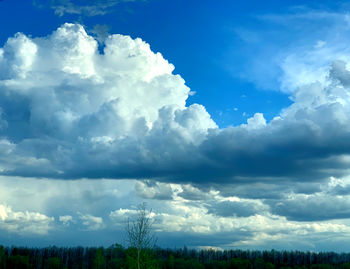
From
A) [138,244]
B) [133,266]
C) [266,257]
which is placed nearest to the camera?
[138,244]

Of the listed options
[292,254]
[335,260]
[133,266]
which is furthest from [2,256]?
[335,260]

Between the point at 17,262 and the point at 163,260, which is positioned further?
the point at 163,260

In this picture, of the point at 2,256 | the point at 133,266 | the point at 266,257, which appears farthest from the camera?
the point at 266,257

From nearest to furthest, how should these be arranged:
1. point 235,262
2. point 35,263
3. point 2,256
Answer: point 2,256
point 235,262
point 35,263

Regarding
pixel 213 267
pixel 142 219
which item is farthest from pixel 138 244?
pixel 213 267

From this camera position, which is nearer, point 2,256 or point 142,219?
point 142,219

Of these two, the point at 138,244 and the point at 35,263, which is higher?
the point at 138,244

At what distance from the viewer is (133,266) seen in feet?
132

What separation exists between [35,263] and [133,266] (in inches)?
5531

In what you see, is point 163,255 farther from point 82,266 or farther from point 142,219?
point 142,219

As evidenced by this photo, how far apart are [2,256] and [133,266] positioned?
105 metres

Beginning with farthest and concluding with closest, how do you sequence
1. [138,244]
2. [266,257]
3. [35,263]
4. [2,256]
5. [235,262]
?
[266,257], [35,263], [235,262], [2,256], [138,244]

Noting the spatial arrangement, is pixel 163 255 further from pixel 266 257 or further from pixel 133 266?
pixel 133 266

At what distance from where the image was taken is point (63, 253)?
193750 mm
